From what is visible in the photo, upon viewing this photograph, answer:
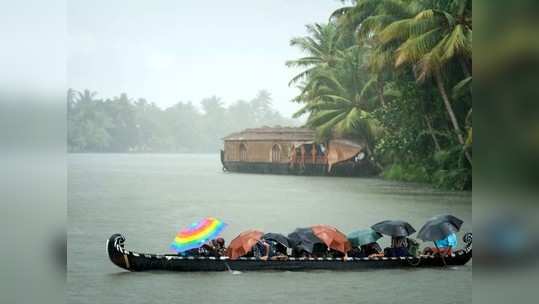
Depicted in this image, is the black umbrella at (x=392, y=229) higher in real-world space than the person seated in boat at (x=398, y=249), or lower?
higher

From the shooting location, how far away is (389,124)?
8148 millimetres

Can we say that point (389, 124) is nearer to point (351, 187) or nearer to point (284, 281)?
point (351, 187)

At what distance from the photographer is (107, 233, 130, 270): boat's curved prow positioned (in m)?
5.18

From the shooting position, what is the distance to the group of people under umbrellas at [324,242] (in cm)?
520

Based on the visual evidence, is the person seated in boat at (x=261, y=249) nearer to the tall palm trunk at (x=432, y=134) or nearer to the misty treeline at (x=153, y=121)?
the misty treeline at (x=153, y=121)

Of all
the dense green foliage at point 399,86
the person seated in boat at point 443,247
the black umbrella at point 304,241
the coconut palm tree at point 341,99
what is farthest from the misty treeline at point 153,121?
the person seated in boat at point 443,247

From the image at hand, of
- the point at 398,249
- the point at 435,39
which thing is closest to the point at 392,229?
the point at 398,249

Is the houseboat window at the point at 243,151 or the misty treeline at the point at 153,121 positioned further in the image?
the houseboat window at the point at 243,151

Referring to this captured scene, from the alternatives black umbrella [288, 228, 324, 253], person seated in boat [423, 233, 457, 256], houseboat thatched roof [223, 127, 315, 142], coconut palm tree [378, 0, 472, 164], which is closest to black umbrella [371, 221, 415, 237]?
person seated in boat [423, 233, 457, 256]

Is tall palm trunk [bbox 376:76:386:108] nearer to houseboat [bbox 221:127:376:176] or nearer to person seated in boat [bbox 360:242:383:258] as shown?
houseboat [bbox 221:127:376:176]

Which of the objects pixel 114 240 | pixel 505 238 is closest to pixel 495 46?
pixel 505 238

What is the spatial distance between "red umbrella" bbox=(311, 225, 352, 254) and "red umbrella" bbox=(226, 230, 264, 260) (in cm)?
47

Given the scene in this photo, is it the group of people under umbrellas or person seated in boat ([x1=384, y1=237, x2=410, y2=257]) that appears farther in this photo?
person seated in boat ([x1=384, y1=237, x2=410, y2=257])

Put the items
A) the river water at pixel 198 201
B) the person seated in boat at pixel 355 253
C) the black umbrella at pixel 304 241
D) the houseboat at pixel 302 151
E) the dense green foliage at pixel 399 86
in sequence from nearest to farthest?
the black umbrella at pixel 304 241 → the person seated in boat at pixel 355 253 → the river water at pixel 198 201 → the dense green foliage at pixel 399 86 → the houseboat at pixel 302 151
